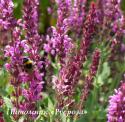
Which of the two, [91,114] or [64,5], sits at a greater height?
[64,5]

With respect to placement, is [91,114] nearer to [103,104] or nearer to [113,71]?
[103,104]

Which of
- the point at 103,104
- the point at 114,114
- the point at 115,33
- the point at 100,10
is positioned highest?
the point at 100,10

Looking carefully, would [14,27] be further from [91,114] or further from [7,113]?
[91,114]

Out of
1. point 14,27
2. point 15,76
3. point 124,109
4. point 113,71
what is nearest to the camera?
point 124,109

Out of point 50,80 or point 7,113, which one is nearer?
point 7,113

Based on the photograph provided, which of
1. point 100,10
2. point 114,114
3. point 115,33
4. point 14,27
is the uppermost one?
point 100,10

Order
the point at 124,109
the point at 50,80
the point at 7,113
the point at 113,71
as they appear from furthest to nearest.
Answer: the point at 113,71 → the point at 50,80 → the point at 7,113 → the point at 124,109

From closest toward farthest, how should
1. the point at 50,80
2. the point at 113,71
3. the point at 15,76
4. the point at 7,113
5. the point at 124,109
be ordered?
the point at 124,109 → the point at 15,76 → the point at 7,113 → the point at 50,80 → the point at 113,71

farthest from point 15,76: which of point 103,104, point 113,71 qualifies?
point 113,71

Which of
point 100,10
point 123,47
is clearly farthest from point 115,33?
point 123,47
